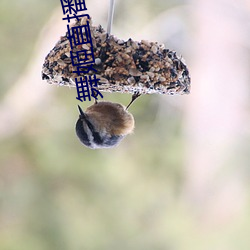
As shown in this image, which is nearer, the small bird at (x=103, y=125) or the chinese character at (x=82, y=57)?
the chinese character at (x=82, y=57)

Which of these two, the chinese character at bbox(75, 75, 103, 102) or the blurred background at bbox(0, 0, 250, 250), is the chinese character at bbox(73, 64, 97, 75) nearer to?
the chinese character at bbox(75, 75, 103, 102)

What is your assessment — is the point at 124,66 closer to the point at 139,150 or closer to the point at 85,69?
the point at 85,69

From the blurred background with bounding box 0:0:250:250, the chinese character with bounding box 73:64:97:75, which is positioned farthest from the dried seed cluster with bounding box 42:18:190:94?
the blurred background with bounding box 0:0:250:250

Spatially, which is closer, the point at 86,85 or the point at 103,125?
the point at 86,85

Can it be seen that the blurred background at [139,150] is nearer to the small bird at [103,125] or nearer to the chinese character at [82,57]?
the small bird at [103,125]

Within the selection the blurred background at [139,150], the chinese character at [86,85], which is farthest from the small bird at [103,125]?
the blurred background at [139,150]

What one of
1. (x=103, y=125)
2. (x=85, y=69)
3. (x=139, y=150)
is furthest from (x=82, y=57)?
(x=139, y=150)

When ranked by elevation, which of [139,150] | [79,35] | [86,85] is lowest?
[86,85]
